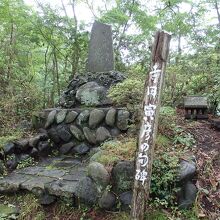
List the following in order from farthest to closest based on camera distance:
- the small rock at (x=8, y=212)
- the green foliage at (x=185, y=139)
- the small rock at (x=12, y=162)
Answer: the small rock at (x=12, y=162), the green foliage at (x=185, y=139), the small rock at (x=8, y=212)

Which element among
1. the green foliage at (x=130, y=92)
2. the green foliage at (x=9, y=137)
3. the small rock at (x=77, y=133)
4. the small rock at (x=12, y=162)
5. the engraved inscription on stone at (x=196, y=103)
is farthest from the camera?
the small rock at (x=77, y=133)

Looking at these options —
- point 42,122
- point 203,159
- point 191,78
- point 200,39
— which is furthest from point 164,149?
point 200,39

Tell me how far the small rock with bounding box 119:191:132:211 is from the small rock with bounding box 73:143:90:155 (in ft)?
7.01

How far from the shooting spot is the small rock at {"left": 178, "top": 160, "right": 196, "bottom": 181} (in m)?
3.22

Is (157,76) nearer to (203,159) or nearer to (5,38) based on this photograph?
(203,159)

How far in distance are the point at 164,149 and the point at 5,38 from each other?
231 inches

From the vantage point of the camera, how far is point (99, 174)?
3.31 metres

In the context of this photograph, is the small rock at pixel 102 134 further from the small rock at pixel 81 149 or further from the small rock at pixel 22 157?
the small rock at pixel 22 157

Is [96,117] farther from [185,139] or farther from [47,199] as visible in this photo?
[47,199]

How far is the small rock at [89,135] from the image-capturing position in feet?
17.1

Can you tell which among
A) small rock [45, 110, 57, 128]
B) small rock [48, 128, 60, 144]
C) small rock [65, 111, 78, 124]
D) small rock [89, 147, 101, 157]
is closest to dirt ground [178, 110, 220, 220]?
small rock [89, 147, 101, 157]

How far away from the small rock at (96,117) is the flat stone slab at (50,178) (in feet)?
2.38

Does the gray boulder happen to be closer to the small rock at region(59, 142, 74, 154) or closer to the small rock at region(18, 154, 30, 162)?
the small rock at region(59, 142, 74, 154)

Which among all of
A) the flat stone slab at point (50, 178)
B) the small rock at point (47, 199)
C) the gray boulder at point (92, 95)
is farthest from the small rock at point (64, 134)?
the small rock at point (47, 199)
